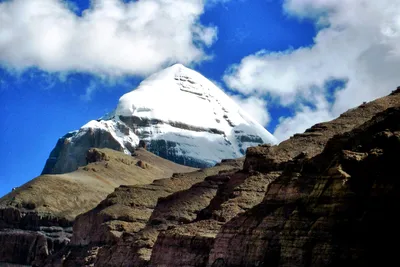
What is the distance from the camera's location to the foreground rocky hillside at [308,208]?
62094 mm

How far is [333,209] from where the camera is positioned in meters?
65.0

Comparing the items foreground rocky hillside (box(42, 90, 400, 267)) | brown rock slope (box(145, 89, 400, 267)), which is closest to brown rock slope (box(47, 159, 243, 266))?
brown rock slope (box(145, 89, 400, 267))

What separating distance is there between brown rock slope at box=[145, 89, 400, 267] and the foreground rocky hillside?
91 millimetres

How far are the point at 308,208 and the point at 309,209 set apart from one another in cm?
26

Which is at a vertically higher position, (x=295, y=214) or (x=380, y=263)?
(x=295, y=214)

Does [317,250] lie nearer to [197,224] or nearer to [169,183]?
[197,224]

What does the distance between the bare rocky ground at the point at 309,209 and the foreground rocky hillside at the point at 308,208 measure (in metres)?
0.06

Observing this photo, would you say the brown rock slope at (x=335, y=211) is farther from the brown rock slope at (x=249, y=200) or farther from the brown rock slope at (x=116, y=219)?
the brown rock slope at (x=116, y=219)

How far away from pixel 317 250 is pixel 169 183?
357 feet

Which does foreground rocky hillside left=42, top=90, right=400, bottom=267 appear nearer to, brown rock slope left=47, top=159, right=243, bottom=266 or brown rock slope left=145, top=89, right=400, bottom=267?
brown rock slope left=145, top=89, right=400, bottom=267

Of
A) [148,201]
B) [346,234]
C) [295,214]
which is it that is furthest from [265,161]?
[148,201]

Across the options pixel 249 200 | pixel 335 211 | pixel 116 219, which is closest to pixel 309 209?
pixel 335 211

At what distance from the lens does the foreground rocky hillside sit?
204 feet

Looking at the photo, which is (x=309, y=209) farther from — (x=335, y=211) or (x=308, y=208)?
(x=335, y=211)
